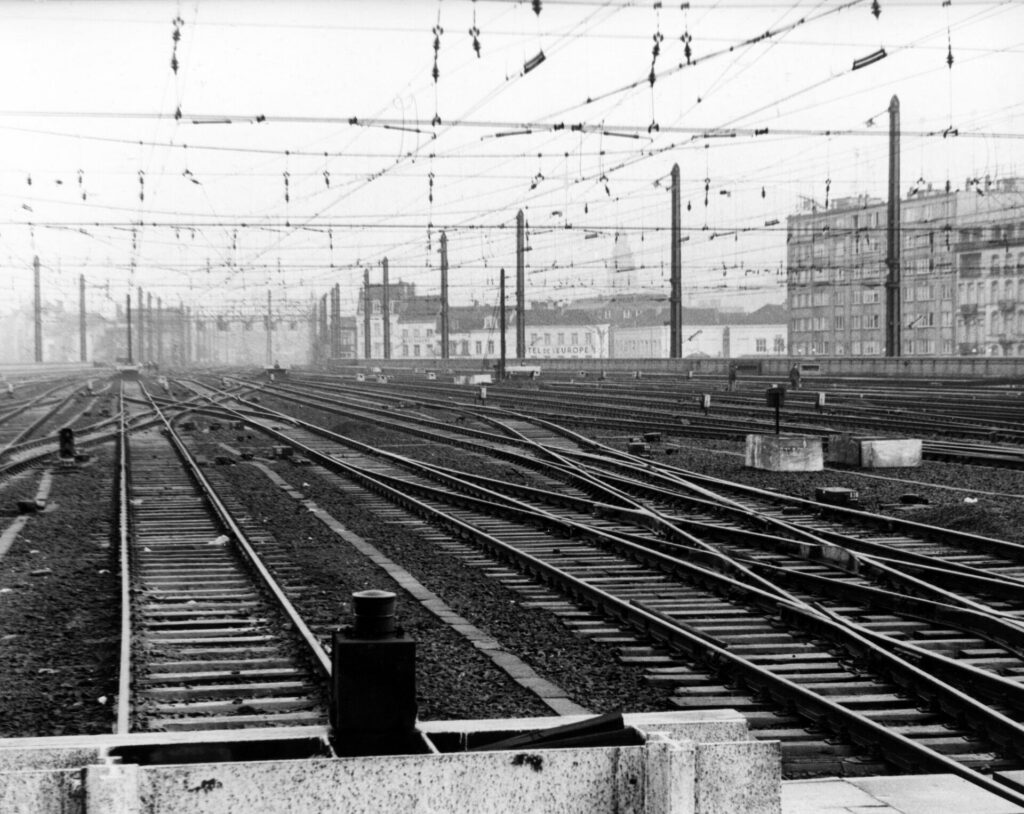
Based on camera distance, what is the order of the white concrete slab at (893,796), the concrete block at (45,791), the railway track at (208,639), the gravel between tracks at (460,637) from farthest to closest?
1. the gravel between tracks at (460,637)
2. the railway track at (208,639)
3. the white concrete slab at (893,796)
4. the concrete block at (45,791)

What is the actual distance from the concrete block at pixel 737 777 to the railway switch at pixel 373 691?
978mm

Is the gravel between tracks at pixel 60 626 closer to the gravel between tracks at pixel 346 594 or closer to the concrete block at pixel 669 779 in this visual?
the gravel between tracks at pixel 346 594

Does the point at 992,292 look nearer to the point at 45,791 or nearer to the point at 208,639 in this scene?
the point at 208,639

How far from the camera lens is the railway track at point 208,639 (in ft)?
22.4

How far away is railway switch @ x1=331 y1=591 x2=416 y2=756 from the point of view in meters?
4.34

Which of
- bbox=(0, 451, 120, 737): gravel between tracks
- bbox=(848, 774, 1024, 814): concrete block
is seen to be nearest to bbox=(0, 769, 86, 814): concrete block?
bbox=(0, 451, 120, 737): gravel between tracks

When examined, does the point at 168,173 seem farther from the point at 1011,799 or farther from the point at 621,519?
the point at 1011,799

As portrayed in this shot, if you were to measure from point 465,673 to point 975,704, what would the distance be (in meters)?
2.86

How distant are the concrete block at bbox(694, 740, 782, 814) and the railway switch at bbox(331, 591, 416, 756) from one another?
98 cm

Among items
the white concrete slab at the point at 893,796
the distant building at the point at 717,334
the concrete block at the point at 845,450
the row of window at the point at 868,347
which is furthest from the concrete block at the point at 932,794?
the distant building at the point at 717,334

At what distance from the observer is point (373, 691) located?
14.3 feet

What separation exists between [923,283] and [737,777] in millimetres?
106105

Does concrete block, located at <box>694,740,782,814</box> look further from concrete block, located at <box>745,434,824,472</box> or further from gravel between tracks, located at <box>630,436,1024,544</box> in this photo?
concrete block, located at <box>745,434,824,472</box>

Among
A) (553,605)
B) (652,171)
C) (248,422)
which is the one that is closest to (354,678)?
(553,605)
